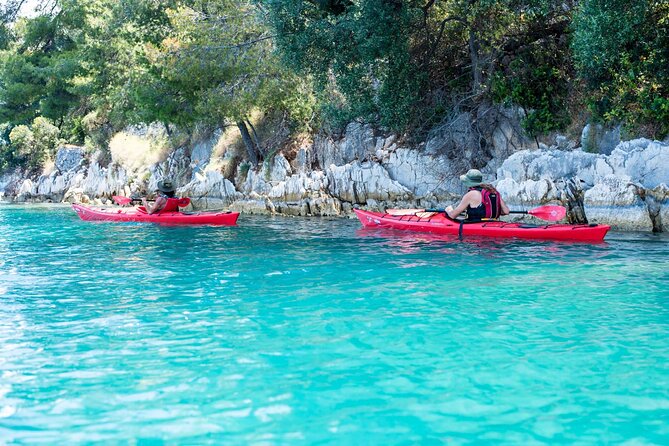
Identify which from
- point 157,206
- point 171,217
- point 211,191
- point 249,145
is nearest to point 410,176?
point 171,217

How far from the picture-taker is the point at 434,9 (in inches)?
692

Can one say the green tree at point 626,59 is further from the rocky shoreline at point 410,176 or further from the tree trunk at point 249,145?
the tree trunk at point 249,145

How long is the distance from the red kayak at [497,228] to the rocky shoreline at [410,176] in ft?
6.73

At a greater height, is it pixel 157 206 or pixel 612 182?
pixel 612 182

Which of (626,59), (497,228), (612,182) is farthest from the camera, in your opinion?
(626,59)

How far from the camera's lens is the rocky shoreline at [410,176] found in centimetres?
1304

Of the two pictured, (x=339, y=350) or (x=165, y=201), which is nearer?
(x=339, y=350)

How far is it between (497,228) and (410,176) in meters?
6.07

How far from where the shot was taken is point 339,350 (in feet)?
16.8

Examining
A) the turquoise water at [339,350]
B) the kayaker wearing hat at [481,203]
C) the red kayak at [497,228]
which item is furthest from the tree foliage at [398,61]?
the turquoise water at [339,350]

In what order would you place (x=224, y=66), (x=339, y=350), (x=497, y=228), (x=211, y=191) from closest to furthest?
(x=339, y=350)
(x=497, y=228)
(x=224, y=66)
(x=211, y=191)

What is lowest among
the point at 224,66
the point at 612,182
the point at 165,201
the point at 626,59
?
the point at 165,201

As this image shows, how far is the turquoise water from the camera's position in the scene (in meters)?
3.75

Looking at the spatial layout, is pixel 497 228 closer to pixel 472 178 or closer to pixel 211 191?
pixel 472 178
